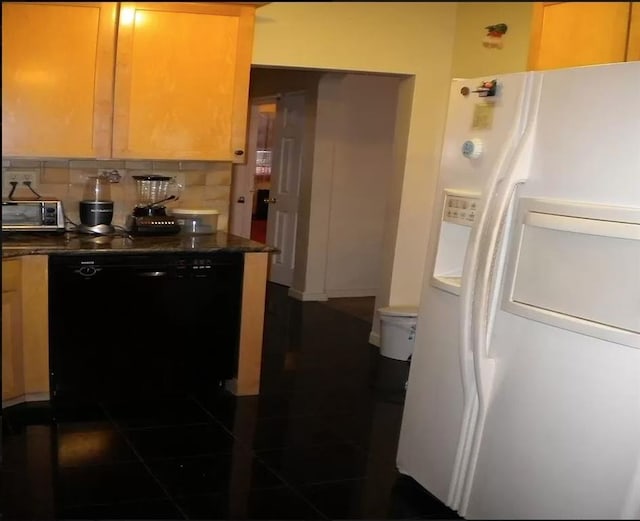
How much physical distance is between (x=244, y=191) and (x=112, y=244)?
3.69 metres

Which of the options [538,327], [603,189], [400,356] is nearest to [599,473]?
[538,327]

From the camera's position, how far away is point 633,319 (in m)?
1.85

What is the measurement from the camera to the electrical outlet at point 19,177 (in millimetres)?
3607

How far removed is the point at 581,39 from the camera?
2.63 meters

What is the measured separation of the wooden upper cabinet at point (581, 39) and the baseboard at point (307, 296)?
361cm

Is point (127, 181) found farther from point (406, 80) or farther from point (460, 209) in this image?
point (460, 209)

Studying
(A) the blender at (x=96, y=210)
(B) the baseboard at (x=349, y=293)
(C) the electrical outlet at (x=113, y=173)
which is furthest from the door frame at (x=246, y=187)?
(A) the blender at (x=96, y=210)

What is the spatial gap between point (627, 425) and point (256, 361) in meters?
2.17

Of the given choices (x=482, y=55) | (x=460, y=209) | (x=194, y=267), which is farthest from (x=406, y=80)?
(x=460, y=209)

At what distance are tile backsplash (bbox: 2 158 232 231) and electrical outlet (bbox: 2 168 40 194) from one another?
0.02 meters

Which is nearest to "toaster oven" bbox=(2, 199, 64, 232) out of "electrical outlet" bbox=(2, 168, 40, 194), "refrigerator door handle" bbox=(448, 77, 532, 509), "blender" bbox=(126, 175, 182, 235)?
"electrical outlet" bbox=(2, 168, 40, 194)

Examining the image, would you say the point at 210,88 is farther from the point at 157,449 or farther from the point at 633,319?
the point at 633,319

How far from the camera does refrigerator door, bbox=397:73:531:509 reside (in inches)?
89.5

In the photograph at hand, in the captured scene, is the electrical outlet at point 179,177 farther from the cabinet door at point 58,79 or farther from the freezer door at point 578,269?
the freezer door at point 578,269
